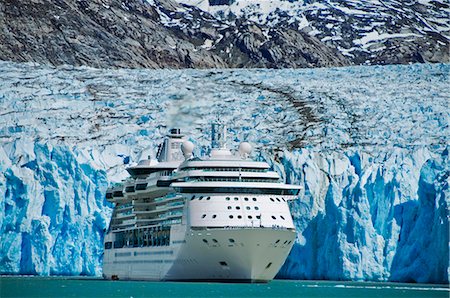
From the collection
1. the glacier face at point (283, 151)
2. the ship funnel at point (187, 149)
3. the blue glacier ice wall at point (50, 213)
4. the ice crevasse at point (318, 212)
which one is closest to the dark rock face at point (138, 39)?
the glacier face at point (283, 151)

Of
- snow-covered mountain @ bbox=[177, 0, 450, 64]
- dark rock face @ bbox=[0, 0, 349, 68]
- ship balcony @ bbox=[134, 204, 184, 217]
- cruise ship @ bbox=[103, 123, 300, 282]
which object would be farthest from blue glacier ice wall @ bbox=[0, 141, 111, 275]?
snow-covered mountain @ bbox=[177, 0, 450, 64]

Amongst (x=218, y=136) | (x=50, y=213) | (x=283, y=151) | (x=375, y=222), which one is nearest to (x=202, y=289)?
(x=218, y=136)

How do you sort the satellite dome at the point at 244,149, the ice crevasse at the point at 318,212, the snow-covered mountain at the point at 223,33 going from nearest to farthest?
the ice crevasse at the point at 318,212
the satellite dome at the point at 244,149
the snow-covered mountain at the point at 223,33

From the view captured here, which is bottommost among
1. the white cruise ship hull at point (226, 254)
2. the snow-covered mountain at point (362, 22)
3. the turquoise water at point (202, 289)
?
the turquoise water at point (202, 289)

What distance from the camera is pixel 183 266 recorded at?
140ft

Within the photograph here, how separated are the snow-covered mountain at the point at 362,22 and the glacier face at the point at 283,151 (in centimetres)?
2825

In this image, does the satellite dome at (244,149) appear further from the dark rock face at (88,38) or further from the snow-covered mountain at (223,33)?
the snow-covered mountain at (223,33)

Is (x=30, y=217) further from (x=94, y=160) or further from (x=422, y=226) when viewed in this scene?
(x=422, y=226)

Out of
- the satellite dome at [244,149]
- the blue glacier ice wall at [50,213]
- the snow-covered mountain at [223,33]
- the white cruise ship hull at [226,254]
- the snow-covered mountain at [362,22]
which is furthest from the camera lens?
the snow-covered mountain at [362,22]

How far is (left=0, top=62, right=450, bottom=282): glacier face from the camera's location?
44.6 meters

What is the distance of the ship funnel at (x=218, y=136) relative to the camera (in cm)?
4509

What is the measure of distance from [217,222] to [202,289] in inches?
76.5

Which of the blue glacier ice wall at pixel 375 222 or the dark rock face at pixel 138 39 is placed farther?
the dark rock face at pixel 138 39

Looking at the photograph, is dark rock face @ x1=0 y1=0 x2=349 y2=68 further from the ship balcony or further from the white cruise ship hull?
the white cruise ship hull
